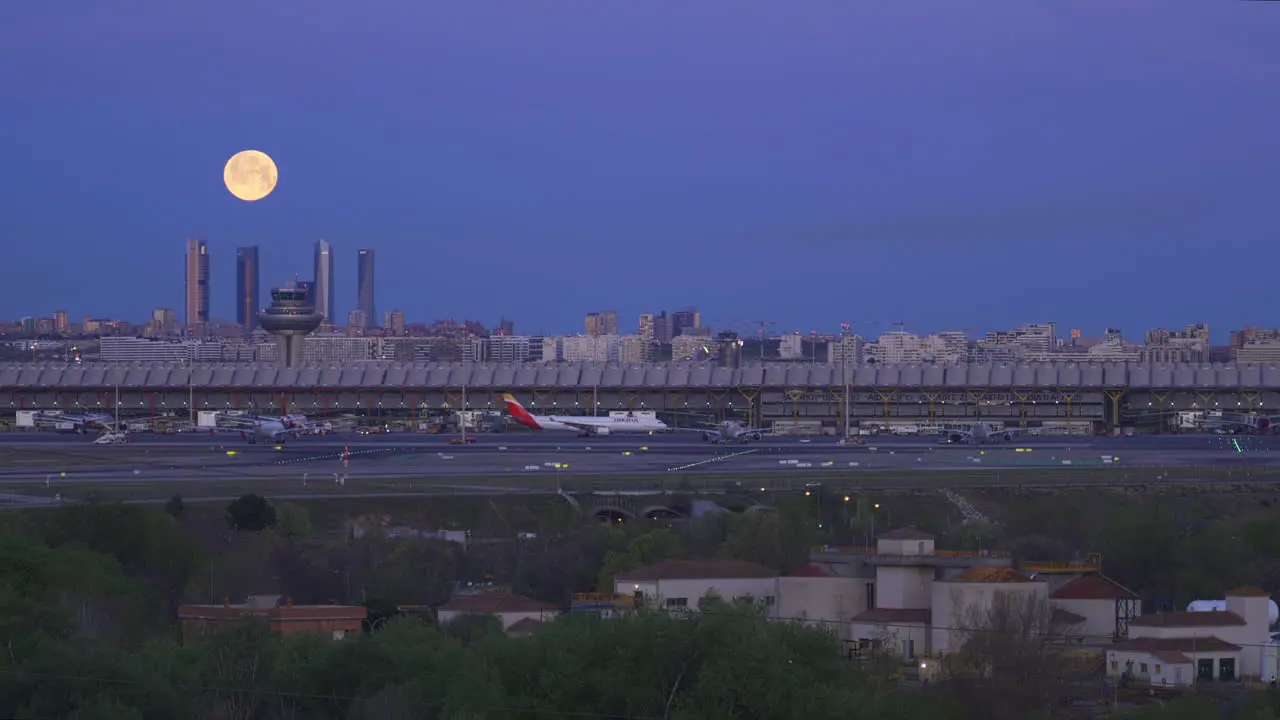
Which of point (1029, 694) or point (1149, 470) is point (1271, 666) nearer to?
point (1029, 694)

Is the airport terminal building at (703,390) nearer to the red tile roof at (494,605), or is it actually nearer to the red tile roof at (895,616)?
the red tile roof at (895,616)

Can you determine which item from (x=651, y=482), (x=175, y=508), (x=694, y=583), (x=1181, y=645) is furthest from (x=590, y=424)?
(x=1181, y=645)

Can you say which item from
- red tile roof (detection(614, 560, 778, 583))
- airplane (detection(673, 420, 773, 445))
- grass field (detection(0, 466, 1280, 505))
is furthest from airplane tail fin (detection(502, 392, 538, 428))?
→ red tile roof (detection(614, 560, 778, 583))

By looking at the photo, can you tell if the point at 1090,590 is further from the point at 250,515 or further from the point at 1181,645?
the point at 250,515

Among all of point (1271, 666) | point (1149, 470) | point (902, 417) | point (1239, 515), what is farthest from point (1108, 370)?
point (1271, 666)

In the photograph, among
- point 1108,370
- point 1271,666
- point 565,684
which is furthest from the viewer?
point 1108,370

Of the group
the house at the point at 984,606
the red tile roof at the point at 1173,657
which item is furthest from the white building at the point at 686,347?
the red tile roof at the point at 1173,657
